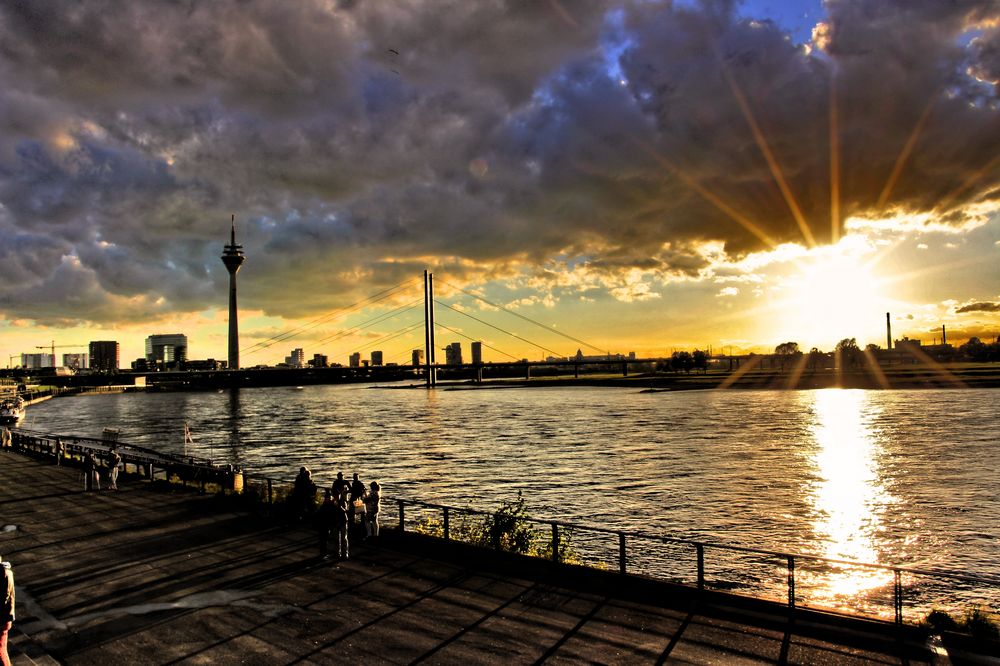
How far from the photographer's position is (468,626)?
10.8 m

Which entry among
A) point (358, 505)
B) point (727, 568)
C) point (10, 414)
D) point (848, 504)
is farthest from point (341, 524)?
point (10, 414)

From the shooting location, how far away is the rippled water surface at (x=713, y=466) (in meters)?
26.4

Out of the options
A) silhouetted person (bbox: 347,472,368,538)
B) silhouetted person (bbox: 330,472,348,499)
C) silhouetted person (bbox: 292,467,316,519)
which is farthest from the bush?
silhouetted person (bbox: 292,467,316,519)

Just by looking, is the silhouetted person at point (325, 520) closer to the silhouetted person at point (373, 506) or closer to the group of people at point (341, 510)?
the group of people at point (341, 510)

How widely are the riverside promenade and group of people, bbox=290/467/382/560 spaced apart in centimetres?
50

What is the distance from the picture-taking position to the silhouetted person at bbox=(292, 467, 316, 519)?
690 inches

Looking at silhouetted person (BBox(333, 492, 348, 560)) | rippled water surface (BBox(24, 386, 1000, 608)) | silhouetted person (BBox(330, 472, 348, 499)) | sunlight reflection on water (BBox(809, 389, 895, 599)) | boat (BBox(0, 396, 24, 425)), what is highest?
silhouetted person (BBox(330, 472, 348, 499))

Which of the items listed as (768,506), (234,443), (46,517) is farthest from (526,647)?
(234,443)

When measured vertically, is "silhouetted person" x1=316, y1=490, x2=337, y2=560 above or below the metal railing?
above

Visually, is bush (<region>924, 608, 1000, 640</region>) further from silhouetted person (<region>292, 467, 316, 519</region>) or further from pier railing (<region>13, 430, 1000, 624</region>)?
silhouetted person (<region>292, 467, 316, 519</region>)

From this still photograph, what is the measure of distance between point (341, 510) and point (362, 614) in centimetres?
349

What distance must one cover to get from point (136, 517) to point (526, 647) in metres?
15.2

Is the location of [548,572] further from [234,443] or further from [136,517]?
[234,443]

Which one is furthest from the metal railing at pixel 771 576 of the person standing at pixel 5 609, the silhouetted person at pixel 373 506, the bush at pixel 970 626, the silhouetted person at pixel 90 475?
the silhouetted person at pixel 90 475
